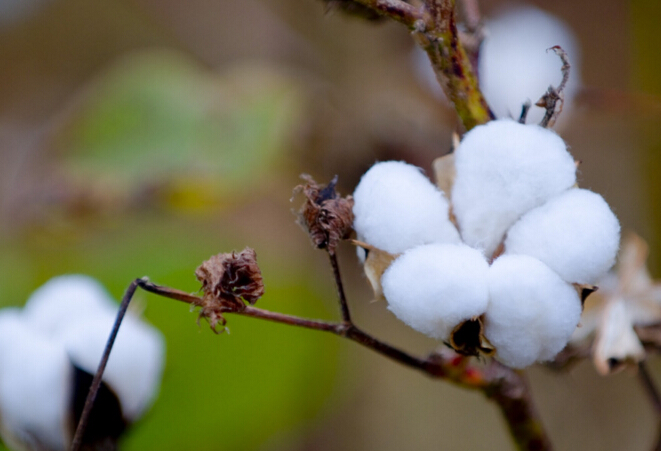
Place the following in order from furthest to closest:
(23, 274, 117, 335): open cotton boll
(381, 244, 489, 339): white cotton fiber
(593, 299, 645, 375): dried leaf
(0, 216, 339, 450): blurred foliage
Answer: (0, 216, 339, 450): blurred foliage, (23, 274, 117, 335): open cotton boll, (593, 299, 645, 375): dried leaf, (381, 244, 489, 339): white cotton fiber

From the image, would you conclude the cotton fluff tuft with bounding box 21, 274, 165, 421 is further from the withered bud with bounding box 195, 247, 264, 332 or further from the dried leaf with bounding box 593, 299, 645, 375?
the dried leaf with bounding box 593, 299, 645, 375

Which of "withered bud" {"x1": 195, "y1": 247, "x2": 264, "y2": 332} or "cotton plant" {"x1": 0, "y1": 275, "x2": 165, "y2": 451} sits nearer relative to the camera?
"withered bud" {"x1": 195, "y1": 247, "x2": 264, "y2": 332}

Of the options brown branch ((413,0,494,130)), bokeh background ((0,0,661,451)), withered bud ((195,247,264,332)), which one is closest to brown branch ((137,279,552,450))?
withered bud ((195,247,264,332))

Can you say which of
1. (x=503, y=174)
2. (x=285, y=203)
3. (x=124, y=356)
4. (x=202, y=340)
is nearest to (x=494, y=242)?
(x=503, y=174)

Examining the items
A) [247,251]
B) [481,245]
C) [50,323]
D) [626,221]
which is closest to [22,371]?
[50,323]

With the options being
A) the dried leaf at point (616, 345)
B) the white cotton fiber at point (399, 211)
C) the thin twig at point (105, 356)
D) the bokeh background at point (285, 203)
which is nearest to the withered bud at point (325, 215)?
the white cotton fiber at point (399, 211)

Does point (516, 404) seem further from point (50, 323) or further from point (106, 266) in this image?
point (106, 266)
